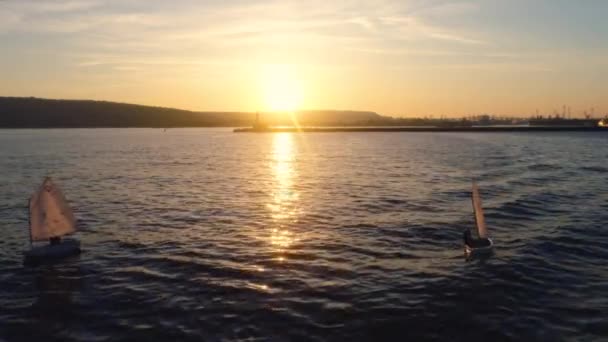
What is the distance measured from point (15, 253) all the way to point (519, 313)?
2904 cm

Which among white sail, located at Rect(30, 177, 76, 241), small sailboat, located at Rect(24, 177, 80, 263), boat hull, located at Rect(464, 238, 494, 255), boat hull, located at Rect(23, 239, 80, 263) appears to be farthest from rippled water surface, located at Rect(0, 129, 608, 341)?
white sail, located at Rect(30, 177, 76, 241)

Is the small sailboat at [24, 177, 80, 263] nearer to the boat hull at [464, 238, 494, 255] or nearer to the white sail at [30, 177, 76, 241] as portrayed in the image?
the white sail at [30, 177, 76, 241]

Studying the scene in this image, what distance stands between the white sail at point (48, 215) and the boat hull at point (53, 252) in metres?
0.87

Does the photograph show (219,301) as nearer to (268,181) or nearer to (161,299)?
(161,299)

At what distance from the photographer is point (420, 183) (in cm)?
6050

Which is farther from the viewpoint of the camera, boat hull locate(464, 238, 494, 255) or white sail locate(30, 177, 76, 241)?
white sail locate(30, 177, 76, 241)

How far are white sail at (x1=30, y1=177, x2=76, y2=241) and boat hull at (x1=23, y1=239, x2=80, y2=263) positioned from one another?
0.87 metres

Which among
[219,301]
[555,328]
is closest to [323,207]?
[219,301]

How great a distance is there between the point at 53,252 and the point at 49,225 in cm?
205

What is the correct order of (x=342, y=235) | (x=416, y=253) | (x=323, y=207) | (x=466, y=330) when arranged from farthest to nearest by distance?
(x=323, y=207) < (x=342, y=235) < (x=416, y=253) < (x=466, y=330)

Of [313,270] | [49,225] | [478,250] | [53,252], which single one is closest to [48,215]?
[49,225]

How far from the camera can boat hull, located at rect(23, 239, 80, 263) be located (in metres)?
27.1

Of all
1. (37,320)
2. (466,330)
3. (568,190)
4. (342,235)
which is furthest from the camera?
(568,190)

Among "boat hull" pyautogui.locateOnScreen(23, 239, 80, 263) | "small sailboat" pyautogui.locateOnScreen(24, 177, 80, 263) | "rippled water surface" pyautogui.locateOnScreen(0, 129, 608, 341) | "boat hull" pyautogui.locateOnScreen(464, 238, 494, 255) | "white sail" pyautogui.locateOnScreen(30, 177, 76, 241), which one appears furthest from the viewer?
"white sail" pyautogui.locateOnScreen(30, 177, 76, 241)
